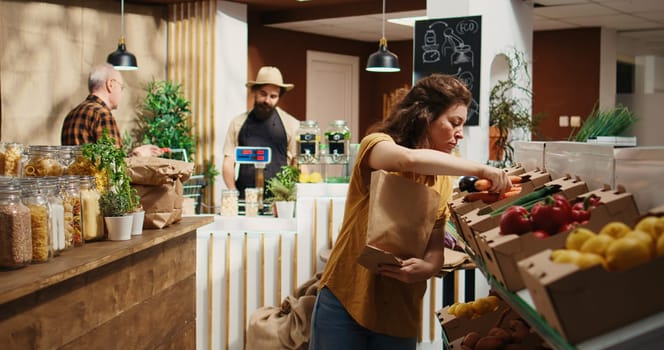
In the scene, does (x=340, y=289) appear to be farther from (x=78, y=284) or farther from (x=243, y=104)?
(x=243, y=104)

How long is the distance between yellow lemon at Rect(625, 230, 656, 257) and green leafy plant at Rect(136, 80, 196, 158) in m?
7.86

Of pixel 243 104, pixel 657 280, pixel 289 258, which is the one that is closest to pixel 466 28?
pixel 289 258

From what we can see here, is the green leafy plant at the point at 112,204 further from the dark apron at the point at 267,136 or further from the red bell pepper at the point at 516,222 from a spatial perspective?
the dark apron at the point at 267,136

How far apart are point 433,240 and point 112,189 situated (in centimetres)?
113

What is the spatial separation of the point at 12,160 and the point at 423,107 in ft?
4.25

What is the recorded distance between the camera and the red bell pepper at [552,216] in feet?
5.02

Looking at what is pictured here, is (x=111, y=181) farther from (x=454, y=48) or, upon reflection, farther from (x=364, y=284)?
(x=454, y=48)

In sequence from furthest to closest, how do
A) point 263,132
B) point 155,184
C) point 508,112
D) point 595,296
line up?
point 263,132
point 508,112
point 155,184
point 595,296

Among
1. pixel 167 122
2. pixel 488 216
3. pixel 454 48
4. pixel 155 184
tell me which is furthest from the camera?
pixel 167 122

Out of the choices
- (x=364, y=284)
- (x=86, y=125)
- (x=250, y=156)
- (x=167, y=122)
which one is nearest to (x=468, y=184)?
(x=364, y=284)

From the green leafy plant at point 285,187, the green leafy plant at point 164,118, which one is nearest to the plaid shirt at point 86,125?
the green leafy plant at point 285,187

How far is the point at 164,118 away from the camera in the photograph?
878 centimetres

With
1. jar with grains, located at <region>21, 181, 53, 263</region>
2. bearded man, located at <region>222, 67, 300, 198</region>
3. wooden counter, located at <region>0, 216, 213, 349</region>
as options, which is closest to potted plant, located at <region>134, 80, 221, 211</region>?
bearded man, located at <region>222, 67, 300, 198</region>

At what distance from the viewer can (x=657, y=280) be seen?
122cm
